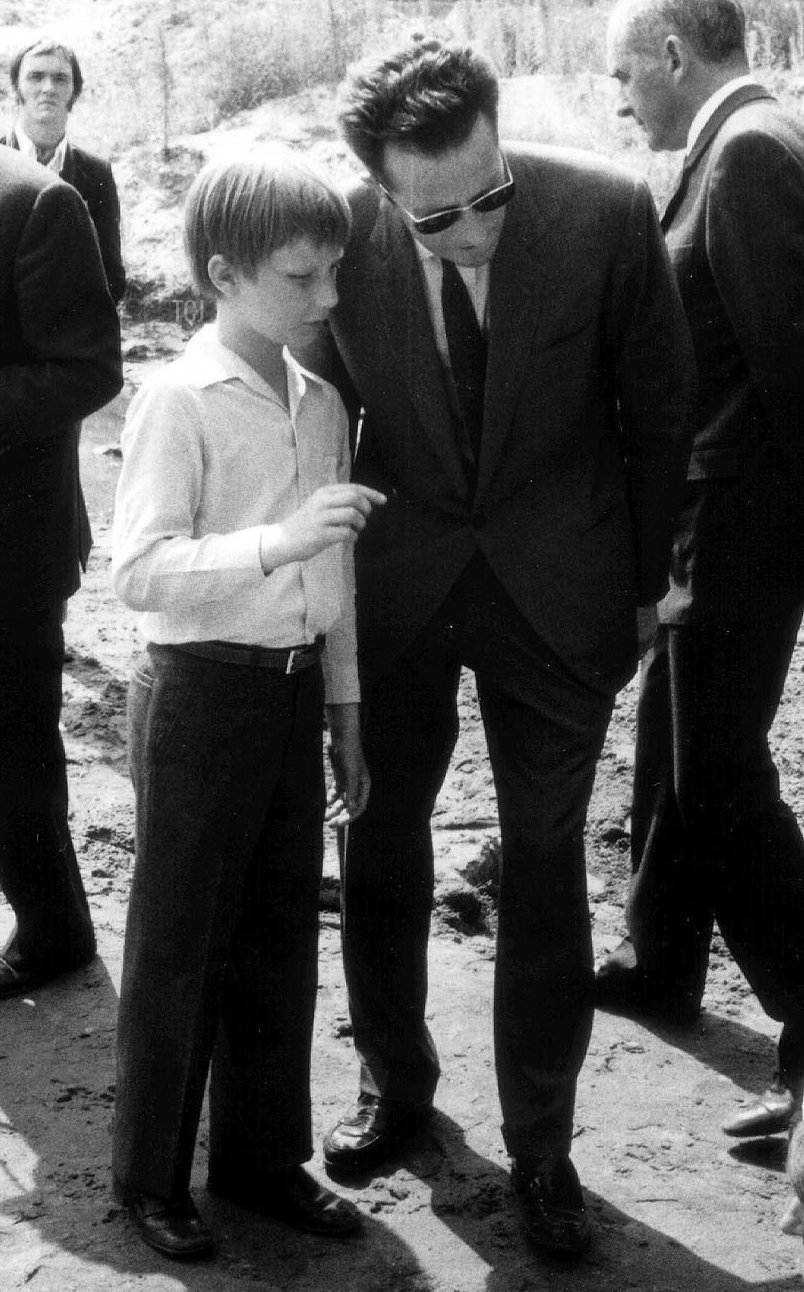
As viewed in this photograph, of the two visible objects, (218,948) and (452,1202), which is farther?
(452,1202)

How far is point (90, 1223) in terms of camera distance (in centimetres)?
306

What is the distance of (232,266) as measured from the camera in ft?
8.94

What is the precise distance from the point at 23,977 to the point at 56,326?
1.42 m

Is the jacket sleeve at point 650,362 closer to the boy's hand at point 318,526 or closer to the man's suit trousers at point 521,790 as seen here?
the man's suit trousers at point 521,790

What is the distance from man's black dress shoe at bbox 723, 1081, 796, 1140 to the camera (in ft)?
11.3

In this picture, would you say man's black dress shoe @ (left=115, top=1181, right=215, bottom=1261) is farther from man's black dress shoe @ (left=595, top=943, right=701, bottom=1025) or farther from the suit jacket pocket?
the suit jacket pocket

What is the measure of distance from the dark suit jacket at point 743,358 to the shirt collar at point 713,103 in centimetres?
2

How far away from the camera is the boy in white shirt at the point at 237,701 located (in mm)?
2676

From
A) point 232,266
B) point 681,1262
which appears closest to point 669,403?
point 232,266

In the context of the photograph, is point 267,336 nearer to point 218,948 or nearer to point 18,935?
A: point 218,948

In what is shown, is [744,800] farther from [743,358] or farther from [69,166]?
[69,166]

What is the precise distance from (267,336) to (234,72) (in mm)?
10161

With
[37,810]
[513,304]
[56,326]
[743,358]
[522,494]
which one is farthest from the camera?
[37,810]

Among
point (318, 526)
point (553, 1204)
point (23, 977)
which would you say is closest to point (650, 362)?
point (318, 526)
